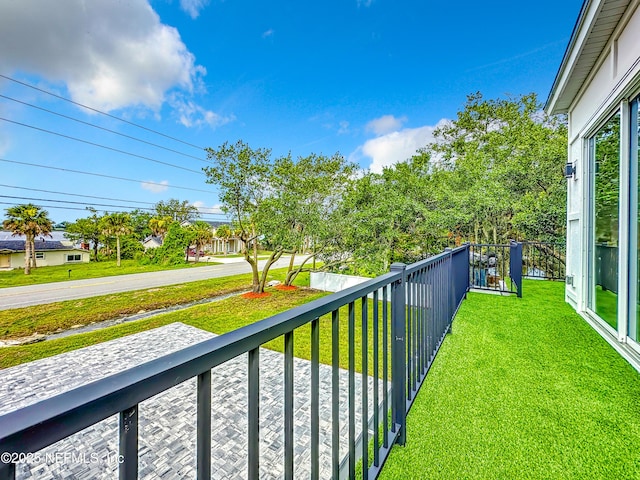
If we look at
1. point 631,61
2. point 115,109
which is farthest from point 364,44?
point 115,109

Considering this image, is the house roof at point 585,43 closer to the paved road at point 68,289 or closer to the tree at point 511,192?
the tree at point 511,192

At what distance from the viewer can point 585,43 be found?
321cm

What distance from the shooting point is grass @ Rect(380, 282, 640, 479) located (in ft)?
5.31

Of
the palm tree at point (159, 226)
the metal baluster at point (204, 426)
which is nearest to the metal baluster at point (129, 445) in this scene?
the metal baluster at point (204, 426)

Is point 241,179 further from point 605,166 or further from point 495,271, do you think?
point 605,166

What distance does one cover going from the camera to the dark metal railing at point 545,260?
296 inches

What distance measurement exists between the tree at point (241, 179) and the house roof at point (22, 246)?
87.9 feet

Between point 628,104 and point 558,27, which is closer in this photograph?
point 628,104

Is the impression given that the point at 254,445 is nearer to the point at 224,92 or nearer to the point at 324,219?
the point at 324,219

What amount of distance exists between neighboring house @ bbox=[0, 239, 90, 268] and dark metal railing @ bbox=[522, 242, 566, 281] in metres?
34.6

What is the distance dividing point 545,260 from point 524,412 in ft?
25.5

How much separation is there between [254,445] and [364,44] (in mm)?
14364

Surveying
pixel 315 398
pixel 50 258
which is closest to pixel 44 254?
pixel 50 258

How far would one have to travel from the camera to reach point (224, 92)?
793 inches
